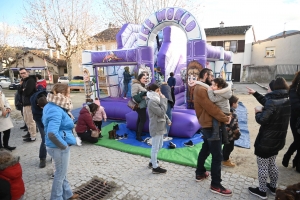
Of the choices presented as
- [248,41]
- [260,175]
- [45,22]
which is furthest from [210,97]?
[248,41]

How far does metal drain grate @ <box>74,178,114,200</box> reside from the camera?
118 inches

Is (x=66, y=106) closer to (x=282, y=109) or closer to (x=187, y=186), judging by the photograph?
(x=187, y=186)

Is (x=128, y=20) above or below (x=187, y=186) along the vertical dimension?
above

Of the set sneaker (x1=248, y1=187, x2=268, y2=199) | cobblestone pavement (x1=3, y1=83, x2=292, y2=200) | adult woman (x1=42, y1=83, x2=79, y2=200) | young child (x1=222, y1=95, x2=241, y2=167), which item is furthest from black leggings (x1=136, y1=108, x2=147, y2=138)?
sneaker (x1=248, y1=187, x2=268, y2=199)

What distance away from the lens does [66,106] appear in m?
2.51

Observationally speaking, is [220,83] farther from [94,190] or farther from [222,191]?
[94,190]

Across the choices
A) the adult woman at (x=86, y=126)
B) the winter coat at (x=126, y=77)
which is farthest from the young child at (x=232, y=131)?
the winter coat at (x=126, y=77)

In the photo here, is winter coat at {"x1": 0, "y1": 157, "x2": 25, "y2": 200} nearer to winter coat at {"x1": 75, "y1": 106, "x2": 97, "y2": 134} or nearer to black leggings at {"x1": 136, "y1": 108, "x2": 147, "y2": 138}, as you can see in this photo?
winter coat at {"x1": 75, "y1": 106, "x2": 97, "y2": 134}

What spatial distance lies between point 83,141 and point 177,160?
8.74 feet

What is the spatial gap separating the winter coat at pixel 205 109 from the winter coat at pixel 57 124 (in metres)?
1.77

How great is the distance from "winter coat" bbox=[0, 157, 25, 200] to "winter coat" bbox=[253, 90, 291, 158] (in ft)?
10.2

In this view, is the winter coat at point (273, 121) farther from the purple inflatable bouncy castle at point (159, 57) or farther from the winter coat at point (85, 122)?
the winter coat at point (85, 122)

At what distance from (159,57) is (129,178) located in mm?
6593

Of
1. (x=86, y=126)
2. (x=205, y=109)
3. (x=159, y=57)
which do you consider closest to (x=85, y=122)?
(x=86, y=126)
